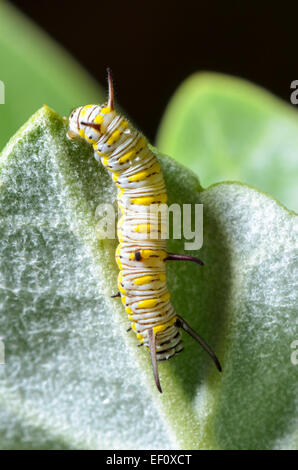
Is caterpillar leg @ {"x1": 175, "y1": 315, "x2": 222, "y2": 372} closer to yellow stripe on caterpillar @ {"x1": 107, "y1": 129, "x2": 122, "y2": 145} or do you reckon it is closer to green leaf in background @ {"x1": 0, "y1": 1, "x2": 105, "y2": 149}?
yellow stripe on caterpillar @ {"x1": 107, "y1": 129, "x2": 122, "y2": 145}

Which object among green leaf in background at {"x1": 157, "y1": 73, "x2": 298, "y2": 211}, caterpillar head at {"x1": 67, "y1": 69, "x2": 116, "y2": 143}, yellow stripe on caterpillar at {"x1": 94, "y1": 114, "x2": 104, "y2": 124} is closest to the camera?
caterpillar head at {"x1": 67, "y1": 69, "x2": 116, "y2": 143}

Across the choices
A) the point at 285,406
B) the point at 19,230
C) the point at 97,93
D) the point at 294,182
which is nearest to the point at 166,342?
the point at 285,406

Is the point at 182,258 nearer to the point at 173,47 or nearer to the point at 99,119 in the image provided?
the point at 99,119

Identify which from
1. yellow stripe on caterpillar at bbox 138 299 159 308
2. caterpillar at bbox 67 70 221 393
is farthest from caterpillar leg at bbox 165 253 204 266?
yellow stripe on caterpillar at bbox 138 299 159 308

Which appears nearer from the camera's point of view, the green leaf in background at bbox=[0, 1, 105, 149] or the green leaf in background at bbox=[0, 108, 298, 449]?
the green leaf in background at bbox=[0, 108, 298, 449]

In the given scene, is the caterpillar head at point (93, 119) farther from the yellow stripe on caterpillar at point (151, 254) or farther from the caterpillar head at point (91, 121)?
the yellow stripe on caterpillar at point (151, 254)

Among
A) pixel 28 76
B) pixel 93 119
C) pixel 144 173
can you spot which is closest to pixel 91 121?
pixel 93 119
